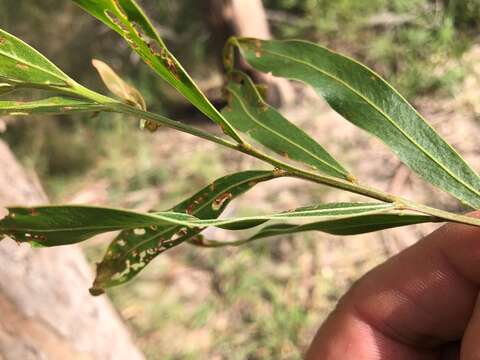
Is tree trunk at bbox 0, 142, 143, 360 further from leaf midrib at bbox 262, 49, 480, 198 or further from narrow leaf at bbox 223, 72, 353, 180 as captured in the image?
leaf midrib at bbox 262, 49, 480, 198

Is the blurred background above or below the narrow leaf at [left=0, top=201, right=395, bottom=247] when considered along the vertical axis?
above

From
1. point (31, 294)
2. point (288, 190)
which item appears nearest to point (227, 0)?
point (288, 190)

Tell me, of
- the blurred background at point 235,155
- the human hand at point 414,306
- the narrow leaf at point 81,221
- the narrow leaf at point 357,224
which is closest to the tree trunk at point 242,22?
the blurred background at point 235,155

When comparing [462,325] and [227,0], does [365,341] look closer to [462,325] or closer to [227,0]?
[462,325]

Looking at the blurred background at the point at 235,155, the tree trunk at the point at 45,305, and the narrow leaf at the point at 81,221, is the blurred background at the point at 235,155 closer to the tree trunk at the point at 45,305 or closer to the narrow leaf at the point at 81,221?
the tree trunk at the point at 45,305

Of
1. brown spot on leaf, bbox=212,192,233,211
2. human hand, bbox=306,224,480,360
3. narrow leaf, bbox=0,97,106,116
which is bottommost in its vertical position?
human hand, bbox=306,224,480,360

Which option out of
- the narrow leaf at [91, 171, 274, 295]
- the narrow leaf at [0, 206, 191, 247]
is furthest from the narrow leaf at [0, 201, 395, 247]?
the narrow leaf at [91, 171, 274, 295]

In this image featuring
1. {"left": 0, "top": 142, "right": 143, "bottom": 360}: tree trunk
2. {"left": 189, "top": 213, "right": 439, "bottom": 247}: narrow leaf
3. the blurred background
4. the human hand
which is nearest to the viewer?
{"left": 189, "top": 213, "right": 439, "bottom": 247}: narrow leaf
